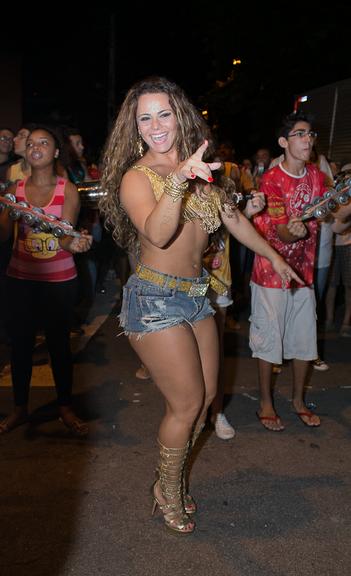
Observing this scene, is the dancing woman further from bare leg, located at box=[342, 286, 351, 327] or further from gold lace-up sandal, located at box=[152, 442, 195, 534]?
bare leg, located at box=[342, 286, 351, 327]

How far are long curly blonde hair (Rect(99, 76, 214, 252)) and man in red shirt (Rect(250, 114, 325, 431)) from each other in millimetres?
1017

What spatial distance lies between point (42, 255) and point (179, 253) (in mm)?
1397

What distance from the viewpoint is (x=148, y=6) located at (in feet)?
Answer: 84.4

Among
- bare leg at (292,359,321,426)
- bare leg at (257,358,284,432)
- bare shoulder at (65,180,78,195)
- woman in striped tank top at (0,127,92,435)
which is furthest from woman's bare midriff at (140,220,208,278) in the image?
bare leg at (292,359,321,426)

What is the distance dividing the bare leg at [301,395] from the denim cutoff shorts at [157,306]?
5.47 feet

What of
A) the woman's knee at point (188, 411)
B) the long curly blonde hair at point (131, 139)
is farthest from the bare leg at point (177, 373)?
the long curly blonde hair at point (131, 139)

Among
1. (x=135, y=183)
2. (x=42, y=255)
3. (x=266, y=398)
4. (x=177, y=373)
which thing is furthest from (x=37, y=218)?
(x=266, y=398)

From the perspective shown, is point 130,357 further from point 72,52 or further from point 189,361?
point 72,52

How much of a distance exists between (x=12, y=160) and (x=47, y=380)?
2.63 m

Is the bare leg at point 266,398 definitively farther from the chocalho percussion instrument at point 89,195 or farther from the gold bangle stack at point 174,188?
the gold bangle stack at point 174,188

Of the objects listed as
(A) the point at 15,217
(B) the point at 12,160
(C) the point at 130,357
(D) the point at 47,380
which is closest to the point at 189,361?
(A) the point at 15,217

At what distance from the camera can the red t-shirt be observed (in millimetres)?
3701

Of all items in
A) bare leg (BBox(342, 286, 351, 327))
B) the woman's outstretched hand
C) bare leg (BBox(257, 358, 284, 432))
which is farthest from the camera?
bare leg (BBox(342, 286, 351, 327))

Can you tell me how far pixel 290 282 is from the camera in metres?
3.87
